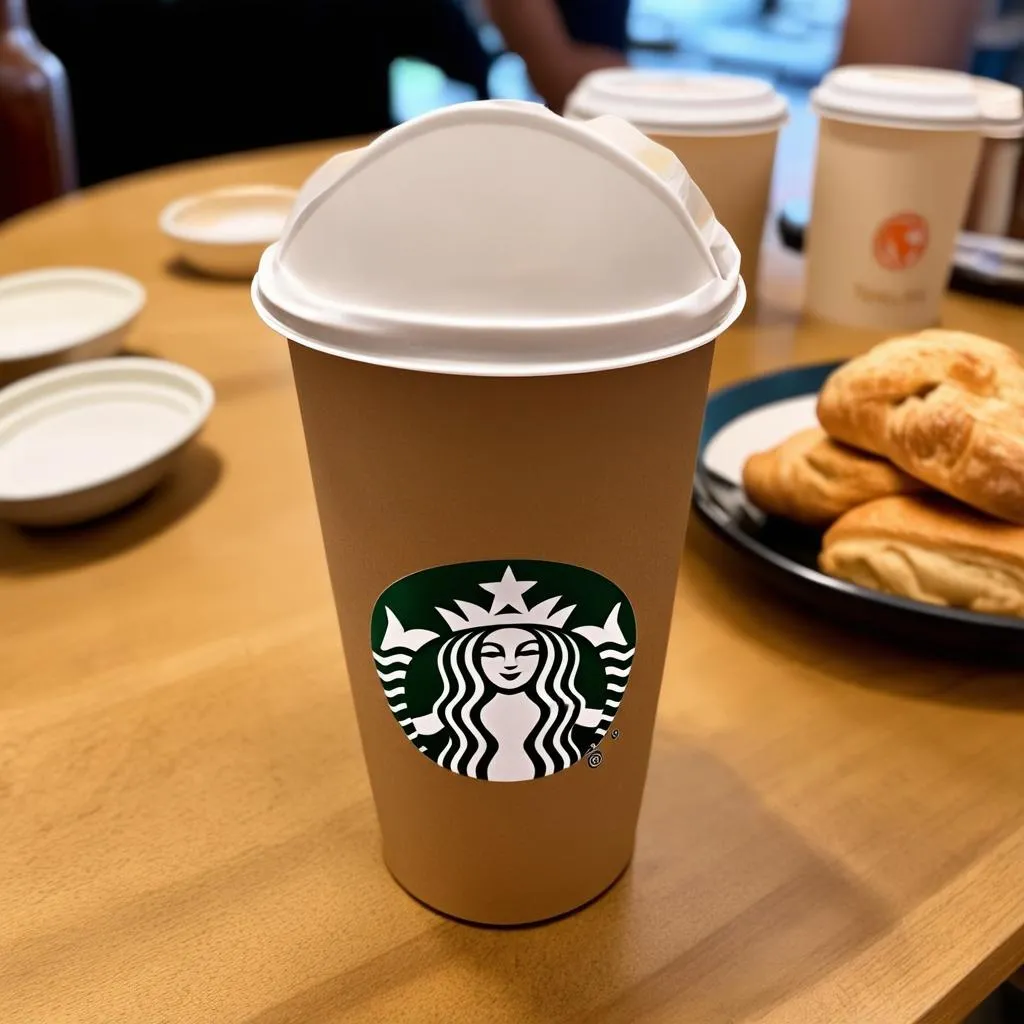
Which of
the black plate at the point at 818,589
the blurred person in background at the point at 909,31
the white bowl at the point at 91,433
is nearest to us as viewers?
the black plate at the point at 818,589

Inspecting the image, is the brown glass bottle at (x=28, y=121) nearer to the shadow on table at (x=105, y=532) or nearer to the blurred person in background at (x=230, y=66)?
the blurred person in background at (x=230, y=66)

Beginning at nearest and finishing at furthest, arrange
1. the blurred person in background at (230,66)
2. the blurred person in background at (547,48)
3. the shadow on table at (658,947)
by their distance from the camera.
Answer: the shadow on table at (658,947) < the blurred person in background at (547,48) < the blurred person in background at (230,66)

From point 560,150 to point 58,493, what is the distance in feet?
1.65

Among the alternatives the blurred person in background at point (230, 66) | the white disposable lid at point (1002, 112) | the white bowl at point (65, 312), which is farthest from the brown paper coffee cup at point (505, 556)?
the blurred person in background at point (230, 66)

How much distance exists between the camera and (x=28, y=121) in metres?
2.11

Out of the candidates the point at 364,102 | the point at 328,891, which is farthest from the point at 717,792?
the point at 364,102

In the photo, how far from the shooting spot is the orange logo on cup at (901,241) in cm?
105

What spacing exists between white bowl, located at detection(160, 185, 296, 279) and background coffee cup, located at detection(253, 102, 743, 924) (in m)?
0.88

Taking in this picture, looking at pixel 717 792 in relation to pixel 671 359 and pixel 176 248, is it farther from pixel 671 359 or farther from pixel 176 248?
pixel 176 248

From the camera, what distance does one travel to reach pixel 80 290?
1071 millimetres

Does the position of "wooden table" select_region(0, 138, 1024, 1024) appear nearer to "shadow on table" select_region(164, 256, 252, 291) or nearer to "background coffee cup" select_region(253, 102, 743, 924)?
"background coffee cup" select_region(253, 102, 743, 924)

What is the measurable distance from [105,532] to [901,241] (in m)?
0.85

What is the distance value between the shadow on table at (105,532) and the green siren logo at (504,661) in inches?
16.3

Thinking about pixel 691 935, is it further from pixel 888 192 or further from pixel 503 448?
pixel 888 192
